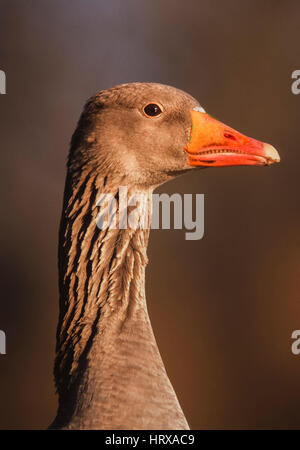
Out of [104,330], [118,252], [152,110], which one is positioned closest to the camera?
[104,330]

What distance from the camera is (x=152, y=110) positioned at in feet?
6.34

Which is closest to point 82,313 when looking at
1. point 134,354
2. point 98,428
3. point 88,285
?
point 88,285

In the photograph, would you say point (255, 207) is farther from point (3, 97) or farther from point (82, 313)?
point (82, 313)

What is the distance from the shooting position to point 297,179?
5375 mm

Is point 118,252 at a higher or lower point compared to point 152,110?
lower

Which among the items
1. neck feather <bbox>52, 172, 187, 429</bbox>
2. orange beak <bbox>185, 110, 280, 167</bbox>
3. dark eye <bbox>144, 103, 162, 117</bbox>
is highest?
dark eye <bbox>144, 103, 162, 117</bbox>

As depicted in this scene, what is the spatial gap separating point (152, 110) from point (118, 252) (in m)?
0.51

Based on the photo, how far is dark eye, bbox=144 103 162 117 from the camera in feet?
6.32

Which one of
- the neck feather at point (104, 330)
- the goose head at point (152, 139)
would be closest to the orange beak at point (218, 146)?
the goose head at point (152, 139)

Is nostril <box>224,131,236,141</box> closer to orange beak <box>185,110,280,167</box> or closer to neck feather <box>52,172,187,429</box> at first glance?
orange beak <box>185,110,280,167</box>

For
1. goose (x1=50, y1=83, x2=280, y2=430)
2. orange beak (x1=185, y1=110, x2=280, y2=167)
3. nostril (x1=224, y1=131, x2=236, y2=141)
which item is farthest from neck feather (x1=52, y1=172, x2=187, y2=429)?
nostril (x1=224, y1=131, x2=236, y2=141)

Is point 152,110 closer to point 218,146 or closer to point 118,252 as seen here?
point 218,146

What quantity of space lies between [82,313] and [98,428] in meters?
0.38

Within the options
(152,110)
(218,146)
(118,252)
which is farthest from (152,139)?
(118,252)
